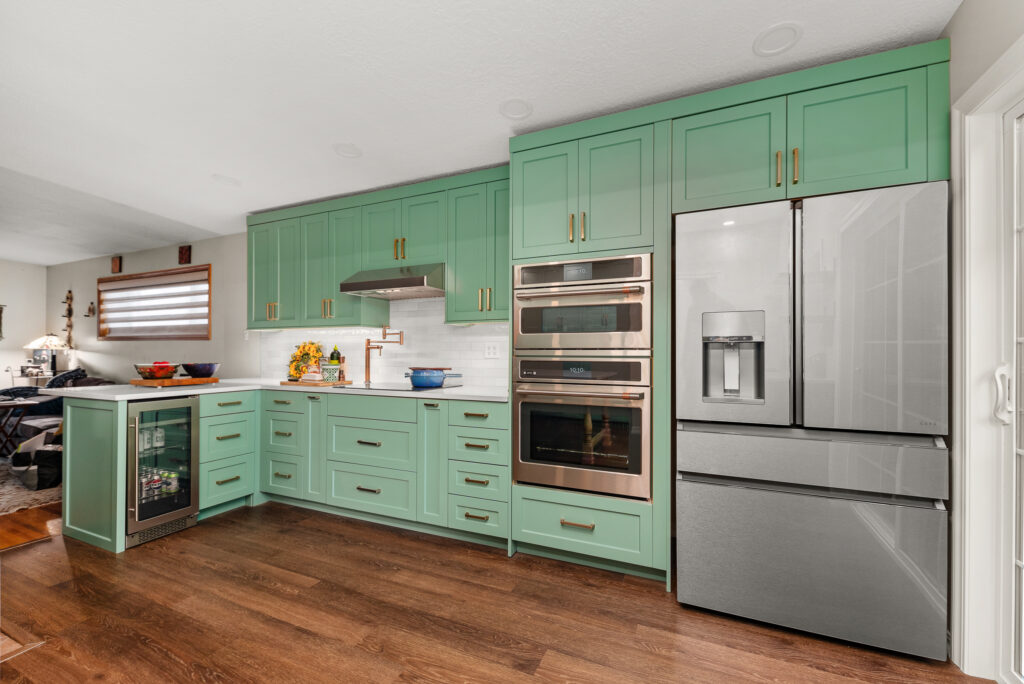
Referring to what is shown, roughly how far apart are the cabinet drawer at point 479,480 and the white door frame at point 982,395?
2007 mm

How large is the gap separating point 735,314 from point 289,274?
3.56 meters

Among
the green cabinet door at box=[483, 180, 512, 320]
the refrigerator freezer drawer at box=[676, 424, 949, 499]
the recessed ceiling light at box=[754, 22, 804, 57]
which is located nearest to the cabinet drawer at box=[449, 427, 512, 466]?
the green cabinet door at box=[483, 180, 512, 320]

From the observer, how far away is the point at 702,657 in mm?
1770

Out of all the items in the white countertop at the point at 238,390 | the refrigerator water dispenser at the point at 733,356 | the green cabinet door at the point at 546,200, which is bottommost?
the white countertop at the point at 238,390

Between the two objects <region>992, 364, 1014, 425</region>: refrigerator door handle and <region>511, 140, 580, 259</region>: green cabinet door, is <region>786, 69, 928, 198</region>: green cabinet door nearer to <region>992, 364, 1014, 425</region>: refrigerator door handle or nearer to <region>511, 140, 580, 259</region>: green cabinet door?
<region>992, 364, 1014, 425</region>: refrigerator door handle

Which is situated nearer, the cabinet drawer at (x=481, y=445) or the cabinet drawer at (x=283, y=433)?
the cabinet drawer at (x=481, y=445)

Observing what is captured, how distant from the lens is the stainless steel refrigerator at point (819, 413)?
1.73 metres

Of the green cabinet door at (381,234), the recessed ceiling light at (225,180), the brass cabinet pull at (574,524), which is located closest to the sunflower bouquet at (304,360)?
the green cabinet door at (381,234)

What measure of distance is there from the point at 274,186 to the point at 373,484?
2.43m

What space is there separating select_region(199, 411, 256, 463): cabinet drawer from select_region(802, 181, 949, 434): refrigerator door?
367cm

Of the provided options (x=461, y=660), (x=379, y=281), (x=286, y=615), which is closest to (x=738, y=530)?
(x=461, y=660)

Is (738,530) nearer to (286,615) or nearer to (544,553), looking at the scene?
(544,553)

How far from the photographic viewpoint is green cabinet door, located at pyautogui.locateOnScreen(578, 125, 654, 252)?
92.1 inches

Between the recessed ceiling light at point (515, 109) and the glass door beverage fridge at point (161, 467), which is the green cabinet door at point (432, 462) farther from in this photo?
the recessed ceiling light at point (515, 109)
